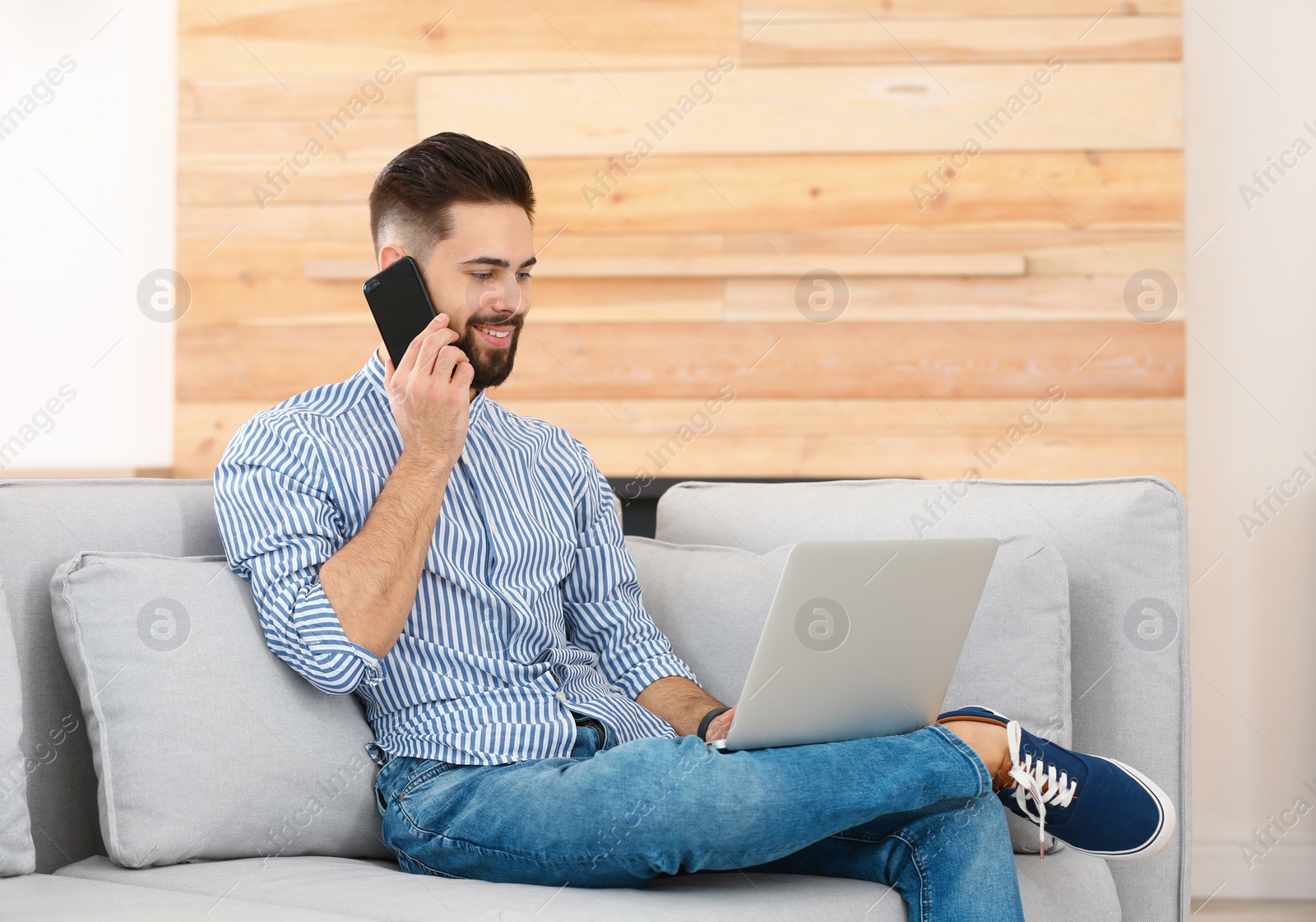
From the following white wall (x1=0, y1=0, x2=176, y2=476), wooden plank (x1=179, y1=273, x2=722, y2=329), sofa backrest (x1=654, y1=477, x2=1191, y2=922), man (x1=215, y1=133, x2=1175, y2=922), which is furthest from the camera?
white wall (x1=0, y1=0, x2=176, y2=476)

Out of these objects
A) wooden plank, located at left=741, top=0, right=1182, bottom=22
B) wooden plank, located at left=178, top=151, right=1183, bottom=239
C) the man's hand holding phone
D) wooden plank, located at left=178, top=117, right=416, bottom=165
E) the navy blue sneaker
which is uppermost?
wooden plank, located at left=741, top=0, right=1182, bottom=22

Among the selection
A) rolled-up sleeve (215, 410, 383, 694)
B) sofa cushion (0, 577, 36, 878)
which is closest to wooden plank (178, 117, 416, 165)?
A: rolled-up sleeve (215, 410, 383, 694)

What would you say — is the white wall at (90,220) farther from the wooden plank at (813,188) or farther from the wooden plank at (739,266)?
the wooden plank at (739,266)

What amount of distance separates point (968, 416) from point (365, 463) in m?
1.57

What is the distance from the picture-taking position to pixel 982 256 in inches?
106

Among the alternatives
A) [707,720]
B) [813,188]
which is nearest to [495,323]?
[707,720]

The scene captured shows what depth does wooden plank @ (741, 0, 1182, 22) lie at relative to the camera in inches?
104

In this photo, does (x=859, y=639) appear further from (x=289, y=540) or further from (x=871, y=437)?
(x=871, y=437)

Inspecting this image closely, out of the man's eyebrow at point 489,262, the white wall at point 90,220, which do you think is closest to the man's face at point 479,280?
the man's eyebrow at point 489,262

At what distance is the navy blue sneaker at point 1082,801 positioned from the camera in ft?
4.45

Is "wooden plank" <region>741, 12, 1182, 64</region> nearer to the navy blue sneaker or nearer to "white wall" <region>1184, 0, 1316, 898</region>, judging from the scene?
"white wall" <region>1184, 0, 1316, 898</region>

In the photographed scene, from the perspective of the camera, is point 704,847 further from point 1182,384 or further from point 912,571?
point 1182,384

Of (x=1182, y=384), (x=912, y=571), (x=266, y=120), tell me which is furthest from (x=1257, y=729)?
(x=266, y=120)

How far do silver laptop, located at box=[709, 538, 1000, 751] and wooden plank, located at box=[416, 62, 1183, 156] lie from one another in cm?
164
